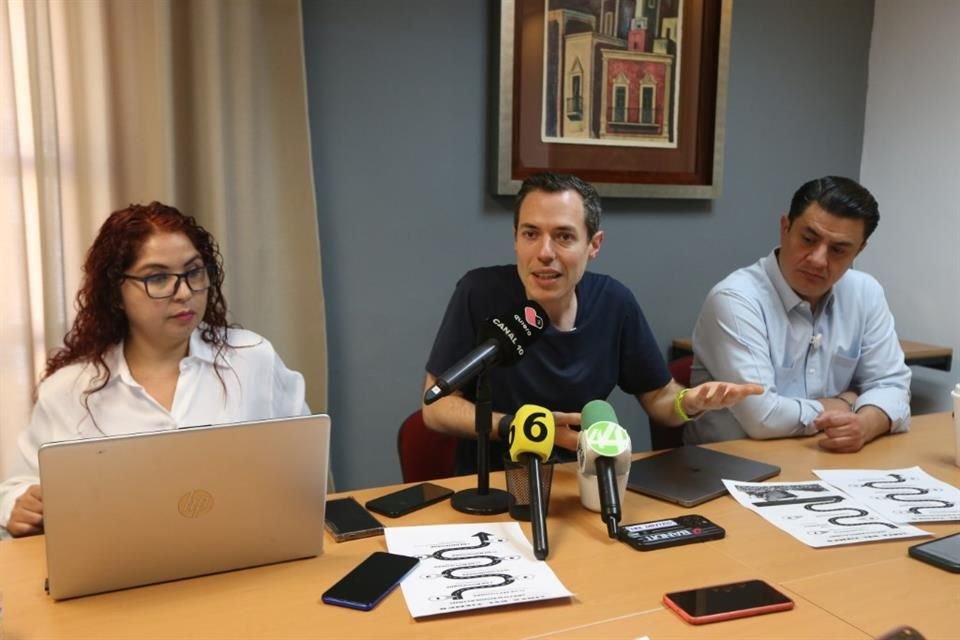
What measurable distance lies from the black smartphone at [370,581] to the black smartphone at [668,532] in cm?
37

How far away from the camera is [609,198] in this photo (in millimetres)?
2865

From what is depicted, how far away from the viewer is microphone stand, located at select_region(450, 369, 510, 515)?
139 centimetres

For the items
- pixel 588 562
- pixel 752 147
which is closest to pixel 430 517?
pixel 588 562

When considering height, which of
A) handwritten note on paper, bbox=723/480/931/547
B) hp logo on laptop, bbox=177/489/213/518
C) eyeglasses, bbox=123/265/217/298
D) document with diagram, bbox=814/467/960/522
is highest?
eyeglasses, bbox=123/265/217/298

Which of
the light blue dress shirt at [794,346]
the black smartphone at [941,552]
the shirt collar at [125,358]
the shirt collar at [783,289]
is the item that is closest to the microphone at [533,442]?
the black smartphone at [941,552]

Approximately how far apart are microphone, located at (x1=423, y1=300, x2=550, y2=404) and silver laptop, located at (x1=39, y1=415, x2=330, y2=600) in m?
0.28

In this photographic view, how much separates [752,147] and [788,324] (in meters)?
1.21

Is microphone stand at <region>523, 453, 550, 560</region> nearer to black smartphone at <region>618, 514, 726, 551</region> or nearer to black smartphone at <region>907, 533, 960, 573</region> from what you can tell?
black smartphone at <region>618, 514, 726, 551</region>

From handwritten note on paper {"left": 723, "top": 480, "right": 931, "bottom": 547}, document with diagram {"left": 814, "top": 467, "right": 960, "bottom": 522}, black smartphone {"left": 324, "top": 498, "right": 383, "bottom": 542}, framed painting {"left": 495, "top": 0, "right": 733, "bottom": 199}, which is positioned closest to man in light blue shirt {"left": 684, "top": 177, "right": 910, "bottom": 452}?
document with diagram {"left": 814, "top": 467, "right": 960, "bottom": 522}

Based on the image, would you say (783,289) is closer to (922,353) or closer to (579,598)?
(922,353)

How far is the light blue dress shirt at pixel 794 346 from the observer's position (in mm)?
2068

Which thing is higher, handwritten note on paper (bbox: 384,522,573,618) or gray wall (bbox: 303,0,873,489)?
gray wall (bbox: 303,0,873,489)

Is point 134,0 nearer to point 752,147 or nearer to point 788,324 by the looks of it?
point 788,324

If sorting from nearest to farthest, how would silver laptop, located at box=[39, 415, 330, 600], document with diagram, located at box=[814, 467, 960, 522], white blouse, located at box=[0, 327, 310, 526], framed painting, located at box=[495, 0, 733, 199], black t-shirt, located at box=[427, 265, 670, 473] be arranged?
silver laptop, located at box=[39, 415, 330, 600]
document with diagram, located at box=[814, 467, 960, 522]
white blouse, located at box=[0, 327, 310, 526]
black t-shirt, located at box=[427, 265, 670, 473]
framed painting, located at box=[495, 0, 733, 199]
